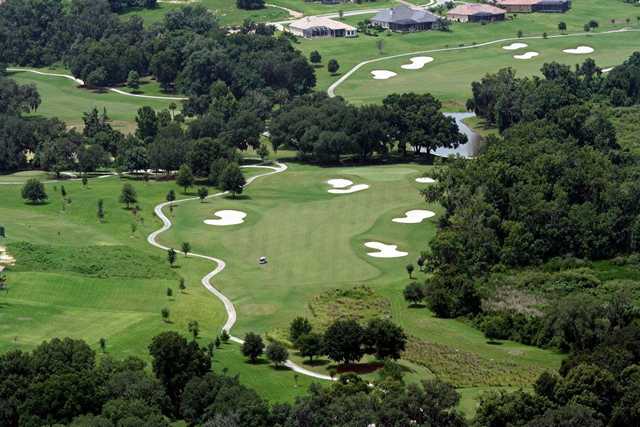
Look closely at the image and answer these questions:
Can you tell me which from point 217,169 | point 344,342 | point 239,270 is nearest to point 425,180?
point 217,169

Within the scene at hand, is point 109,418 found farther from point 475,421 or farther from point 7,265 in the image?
point 7,265

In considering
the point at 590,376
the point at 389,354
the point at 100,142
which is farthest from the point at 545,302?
the point at 100,142

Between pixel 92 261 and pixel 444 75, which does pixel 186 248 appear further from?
pixel 444 75

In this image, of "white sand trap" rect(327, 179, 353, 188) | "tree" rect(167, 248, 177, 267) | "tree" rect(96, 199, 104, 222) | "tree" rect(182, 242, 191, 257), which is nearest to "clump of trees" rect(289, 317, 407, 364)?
"tree" rect(167, 248, 177, 267)

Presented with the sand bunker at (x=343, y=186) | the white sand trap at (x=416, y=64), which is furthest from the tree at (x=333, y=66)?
the sand bunker at (x=343, y=186)

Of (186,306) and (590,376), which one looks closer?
(590,376)

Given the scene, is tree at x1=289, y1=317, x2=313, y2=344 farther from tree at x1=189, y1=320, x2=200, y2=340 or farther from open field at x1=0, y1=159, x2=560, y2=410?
tree at x1=189, y1=320, x2=200, y2=340
